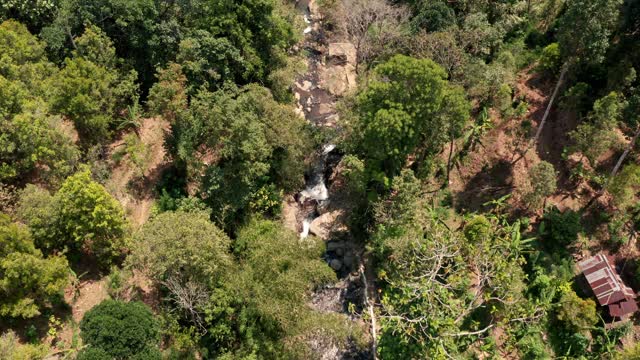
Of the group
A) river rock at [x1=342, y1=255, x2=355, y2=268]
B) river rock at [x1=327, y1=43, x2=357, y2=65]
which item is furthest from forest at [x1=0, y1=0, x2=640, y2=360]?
river rock at [x1=327, y1=43, x2=357, y2=65]

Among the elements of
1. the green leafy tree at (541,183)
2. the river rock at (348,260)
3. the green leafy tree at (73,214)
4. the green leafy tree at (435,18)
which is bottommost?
the river rock at (348,260)

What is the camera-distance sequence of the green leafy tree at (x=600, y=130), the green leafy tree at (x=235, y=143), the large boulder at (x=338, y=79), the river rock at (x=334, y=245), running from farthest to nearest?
the large boulder at (x=338, y=79), the river rock at (x=334, y=245), the green leafy tree at (x=235, y=143), the green leafy tree at (x=600, y=130)

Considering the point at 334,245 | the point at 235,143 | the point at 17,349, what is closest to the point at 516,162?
the point at 334,245

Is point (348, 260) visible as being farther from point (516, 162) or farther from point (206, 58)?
point (206, 58)

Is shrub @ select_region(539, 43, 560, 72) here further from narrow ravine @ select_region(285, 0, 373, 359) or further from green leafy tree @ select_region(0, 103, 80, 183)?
green leafy tree @ select_region(0, 103, 80, 183)

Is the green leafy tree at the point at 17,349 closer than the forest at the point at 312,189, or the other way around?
the green leafy tree at the point at 17,349

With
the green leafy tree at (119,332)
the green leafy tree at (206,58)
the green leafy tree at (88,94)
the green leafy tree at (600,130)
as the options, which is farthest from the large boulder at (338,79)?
the green leafy tree at (119,332)

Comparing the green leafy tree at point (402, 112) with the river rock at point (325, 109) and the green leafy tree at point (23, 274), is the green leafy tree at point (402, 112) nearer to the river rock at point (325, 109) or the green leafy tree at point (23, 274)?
the river rock at point (325, 109)

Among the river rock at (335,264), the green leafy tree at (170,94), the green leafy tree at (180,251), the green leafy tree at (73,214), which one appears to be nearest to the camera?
the green leafy tree at (180,251)
